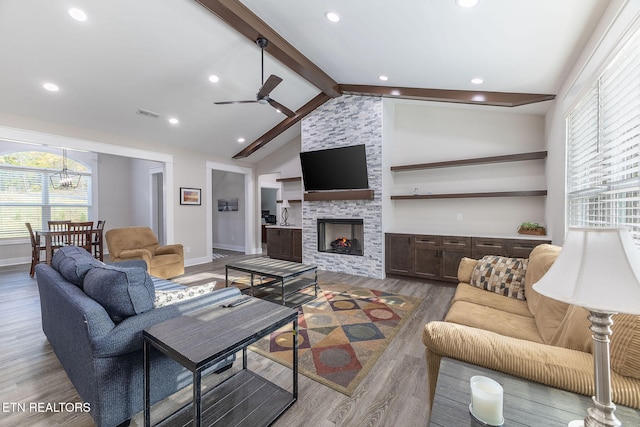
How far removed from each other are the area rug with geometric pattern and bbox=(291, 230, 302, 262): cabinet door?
2226 mm

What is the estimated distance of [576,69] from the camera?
2.53 metres

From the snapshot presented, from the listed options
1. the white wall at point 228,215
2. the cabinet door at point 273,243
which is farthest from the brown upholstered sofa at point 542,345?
the white wall at point 228,215

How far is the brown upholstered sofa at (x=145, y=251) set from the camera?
14.3 ft

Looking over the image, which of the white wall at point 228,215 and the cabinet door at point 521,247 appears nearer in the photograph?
the cabinet door at point 521,247

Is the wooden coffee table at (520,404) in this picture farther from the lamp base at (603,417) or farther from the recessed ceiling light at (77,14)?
the recessed ceiling light at (77,14)

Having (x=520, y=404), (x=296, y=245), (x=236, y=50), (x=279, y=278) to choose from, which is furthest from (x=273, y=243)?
(x=520, y=404)

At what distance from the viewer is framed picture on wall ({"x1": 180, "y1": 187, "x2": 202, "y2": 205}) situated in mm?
5969

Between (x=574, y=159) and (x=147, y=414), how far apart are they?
4203mm

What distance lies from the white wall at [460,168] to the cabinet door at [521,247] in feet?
1.74

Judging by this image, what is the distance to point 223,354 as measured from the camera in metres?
1.30

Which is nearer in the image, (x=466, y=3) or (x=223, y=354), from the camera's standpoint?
(x=223, y=354)

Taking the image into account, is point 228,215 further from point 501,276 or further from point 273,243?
point 501,276

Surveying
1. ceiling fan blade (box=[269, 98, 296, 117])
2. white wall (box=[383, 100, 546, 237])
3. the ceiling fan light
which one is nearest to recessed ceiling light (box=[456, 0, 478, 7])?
the ceiling fan light

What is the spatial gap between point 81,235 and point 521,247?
296 inches
